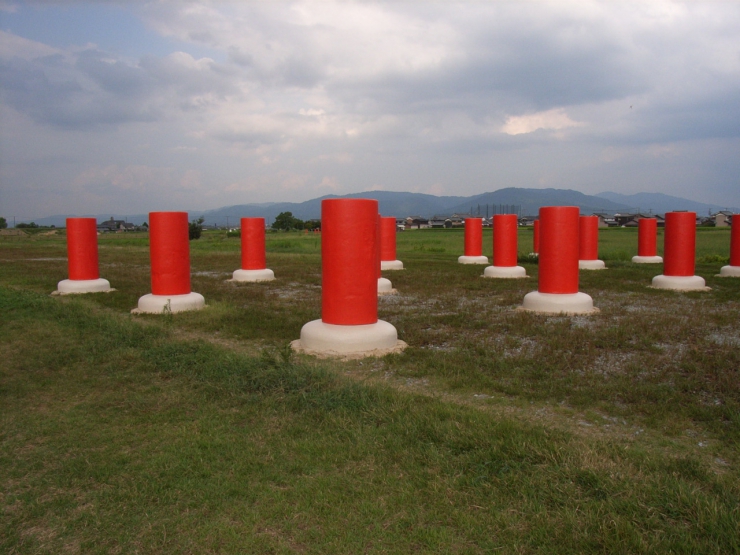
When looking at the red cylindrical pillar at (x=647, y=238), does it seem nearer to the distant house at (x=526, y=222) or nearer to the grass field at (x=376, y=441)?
the grass field at (x=376, y=441)

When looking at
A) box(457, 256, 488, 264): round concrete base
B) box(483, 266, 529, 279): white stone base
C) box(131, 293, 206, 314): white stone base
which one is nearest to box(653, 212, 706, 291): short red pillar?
box(483, 266, 529, 279): white stone base

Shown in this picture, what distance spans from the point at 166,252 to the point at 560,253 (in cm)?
670

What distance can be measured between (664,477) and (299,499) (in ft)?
6.87

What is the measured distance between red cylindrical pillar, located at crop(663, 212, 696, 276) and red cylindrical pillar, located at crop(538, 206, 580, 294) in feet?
12.8

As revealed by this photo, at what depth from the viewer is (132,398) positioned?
5.10m

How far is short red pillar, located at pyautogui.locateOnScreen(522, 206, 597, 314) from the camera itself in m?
9.66

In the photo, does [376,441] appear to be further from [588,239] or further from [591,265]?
[588,239]

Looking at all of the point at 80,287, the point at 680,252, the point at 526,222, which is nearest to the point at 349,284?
the point at 80,287

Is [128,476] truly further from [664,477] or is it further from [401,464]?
[664,477]

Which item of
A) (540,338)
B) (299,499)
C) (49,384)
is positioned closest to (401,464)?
(299,499)

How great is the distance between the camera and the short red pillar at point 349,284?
673 centimetres

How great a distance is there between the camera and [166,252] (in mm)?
10023

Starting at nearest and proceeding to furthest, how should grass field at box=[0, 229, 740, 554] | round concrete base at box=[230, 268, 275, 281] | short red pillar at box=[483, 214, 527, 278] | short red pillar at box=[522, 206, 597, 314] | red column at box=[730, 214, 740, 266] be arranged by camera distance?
grass field at box=[0, 229, 740, 554] → short red pillar at box=[522, 206, 597, 314] → red column at box=[730, 214, 740, 266] → round concrete base at box=[230, 268, 275, 281] → short red pillar at box=[483, 214, 527, 278]

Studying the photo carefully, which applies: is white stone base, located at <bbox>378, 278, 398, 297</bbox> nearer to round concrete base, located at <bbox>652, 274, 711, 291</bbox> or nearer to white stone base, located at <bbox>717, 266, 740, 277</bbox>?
round concrete base, located at <bbox>652, 274, 711, 291</bbox>
